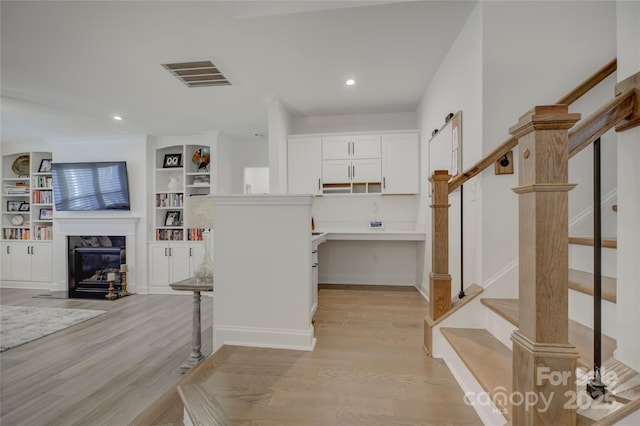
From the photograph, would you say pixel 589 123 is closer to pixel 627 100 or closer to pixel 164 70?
pixel 627 100

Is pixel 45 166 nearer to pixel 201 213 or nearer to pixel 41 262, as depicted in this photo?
pixel 41 262

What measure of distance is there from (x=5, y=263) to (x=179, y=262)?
3.80m

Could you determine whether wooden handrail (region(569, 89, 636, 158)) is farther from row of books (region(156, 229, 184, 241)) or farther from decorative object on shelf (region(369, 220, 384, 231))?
row of books (region(156, 229, 184, 241))

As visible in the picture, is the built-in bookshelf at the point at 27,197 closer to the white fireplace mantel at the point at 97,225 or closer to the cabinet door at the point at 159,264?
the white fireplace mantel at the point at 97,225

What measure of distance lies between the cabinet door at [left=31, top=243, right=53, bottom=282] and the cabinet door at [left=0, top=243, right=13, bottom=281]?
20.7 inches

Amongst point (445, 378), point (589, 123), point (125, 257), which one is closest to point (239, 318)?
point (445, 378)

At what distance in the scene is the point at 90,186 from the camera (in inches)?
200

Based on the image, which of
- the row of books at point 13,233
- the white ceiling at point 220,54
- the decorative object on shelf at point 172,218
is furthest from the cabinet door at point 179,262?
the row of books at point 13,233

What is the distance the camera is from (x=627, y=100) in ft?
3.03

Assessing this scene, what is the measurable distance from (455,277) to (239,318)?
203cm

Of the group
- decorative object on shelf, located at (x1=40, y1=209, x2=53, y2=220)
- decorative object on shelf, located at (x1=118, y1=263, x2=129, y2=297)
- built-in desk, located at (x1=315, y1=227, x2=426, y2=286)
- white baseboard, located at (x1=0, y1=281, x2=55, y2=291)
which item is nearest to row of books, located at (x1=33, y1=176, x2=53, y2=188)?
decorative object on shelf, located at (x1=40, y1=209, x2=53, y2=220)

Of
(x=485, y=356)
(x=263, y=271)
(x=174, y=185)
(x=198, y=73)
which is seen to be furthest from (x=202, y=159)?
(x=485, y=356)

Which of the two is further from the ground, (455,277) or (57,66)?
(57,66)

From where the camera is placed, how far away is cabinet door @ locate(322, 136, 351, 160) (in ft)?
13.7
